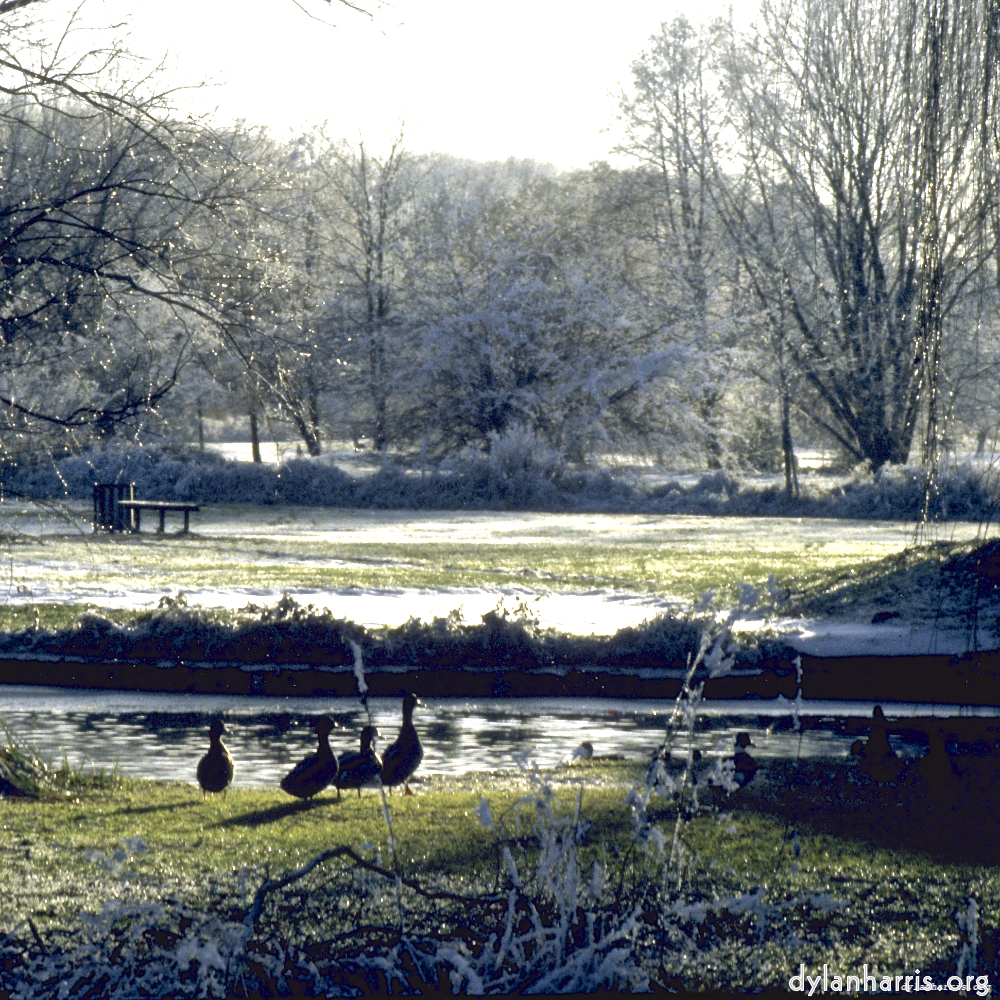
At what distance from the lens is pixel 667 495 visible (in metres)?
35.4

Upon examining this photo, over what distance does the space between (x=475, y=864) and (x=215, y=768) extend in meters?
2.41

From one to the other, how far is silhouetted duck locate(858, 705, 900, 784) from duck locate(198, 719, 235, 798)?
3.55m

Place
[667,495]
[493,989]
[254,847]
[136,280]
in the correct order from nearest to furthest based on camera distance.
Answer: [493,989] → [254,847] → [136,280] → [667,495]

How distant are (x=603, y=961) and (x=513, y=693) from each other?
28.1 feet

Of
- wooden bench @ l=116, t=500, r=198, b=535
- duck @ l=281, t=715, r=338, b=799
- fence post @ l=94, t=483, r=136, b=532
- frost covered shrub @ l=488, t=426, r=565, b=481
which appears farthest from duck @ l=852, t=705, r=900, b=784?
frost covered shrub @ l=488, t=426, r=565, b=481

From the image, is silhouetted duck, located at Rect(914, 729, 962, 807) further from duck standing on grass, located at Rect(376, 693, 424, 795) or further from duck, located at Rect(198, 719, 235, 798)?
duck, located at Rect(198, 719, 235, 798)

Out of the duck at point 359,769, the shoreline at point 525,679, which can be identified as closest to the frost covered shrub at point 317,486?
the shoreline at point 525,679

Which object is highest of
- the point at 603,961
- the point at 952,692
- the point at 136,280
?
the point at 136,280

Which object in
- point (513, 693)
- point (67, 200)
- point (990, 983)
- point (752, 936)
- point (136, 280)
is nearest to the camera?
point (990, 983)

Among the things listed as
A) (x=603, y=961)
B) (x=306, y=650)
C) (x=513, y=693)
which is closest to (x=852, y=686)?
(x=513, y=693)

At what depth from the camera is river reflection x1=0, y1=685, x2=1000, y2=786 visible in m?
8.78

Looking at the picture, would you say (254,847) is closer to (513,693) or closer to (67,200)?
(67,200)

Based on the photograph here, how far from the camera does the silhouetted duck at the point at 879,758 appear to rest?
7168 millimetres

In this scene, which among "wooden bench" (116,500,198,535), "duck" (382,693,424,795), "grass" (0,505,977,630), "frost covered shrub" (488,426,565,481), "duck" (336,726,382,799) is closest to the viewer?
"duck" (336,726,382,799)
